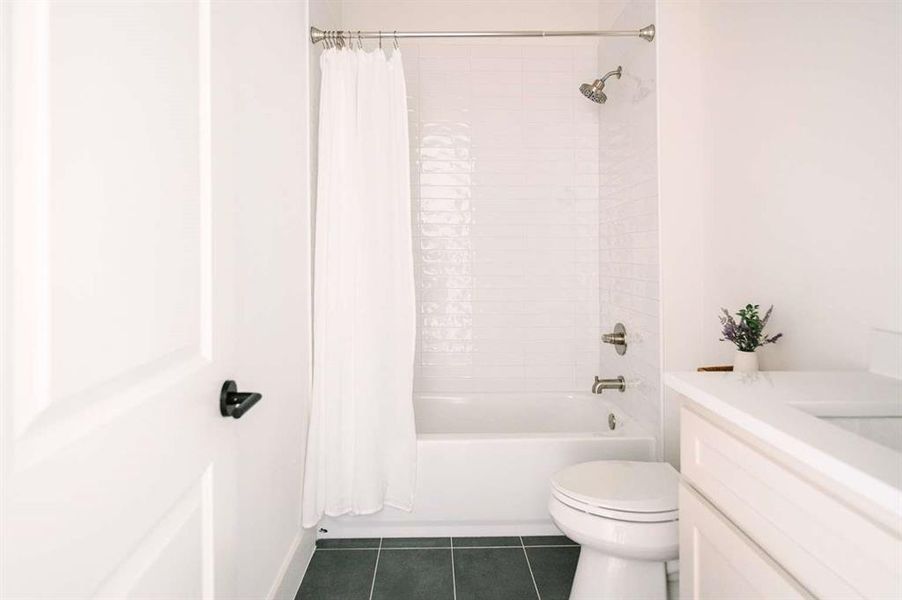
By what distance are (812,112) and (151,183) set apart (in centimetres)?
174

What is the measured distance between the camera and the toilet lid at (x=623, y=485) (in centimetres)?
164

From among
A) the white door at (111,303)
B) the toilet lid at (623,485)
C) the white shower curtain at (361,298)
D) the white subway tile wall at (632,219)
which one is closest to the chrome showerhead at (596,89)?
the white subway tile wall at (632,219)

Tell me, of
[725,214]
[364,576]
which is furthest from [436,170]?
[364,576]

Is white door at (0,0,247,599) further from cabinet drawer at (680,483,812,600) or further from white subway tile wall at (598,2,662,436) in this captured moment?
white subway tile wall at (598,2,662,436)

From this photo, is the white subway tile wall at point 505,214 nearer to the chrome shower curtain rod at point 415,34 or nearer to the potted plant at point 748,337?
the chrome shower curtain rod at point 415,34

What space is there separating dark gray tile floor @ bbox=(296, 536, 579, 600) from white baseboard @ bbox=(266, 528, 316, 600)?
0.04 metres

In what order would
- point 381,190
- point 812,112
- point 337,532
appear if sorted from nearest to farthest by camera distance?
point 812,112, point 381,190, point 337,532

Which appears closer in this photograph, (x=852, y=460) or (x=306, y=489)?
(x=852, y=460)

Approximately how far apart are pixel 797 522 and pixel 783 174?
1243mm

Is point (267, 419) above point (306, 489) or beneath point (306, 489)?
above

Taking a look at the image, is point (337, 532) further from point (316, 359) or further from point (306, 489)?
point (316, 359)

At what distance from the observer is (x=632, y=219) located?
2568 millimetres

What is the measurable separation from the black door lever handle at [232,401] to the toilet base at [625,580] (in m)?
1.20

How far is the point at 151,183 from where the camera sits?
0.84 m
